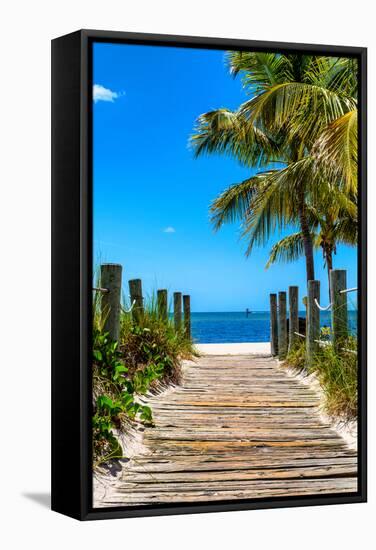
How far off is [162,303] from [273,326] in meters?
0.80

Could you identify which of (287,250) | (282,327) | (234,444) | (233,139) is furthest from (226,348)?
(233,139)

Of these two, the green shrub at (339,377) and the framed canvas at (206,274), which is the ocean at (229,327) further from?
the green shrub at (339,377)

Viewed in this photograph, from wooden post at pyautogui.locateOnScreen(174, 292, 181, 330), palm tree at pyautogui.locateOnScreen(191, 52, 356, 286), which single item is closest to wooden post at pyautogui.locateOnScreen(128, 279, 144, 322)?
wooden post at pyautogui.locateOnScreen(174, 292, 181, 330)

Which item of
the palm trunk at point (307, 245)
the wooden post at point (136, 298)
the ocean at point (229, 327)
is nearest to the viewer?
the wooden post at point (136, 298)

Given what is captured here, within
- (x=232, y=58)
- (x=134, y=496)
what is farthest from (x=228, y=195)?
(x=134, y=496)

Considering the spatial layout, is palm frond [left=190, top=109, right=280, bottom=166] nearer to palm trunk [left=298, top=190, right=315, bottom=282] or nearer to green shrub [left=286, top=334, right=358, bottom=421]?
palm trunk [left=298, top=190, right=315, bottom=282]

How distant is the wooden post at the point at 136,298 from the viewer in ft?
21.4

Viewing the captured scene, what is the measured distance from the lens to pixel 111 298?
6.54 m

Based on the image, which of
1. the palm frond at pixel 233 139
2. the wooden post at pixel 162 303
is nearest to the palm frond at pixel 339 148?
the palm frond at pixel 233 139

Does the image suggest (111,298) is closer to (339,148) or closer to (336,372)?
(336,372)

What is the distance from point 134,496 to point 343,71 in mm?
3233

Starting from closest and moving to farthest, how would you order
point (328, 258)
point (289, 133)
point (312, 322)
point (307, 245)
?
point (307, 245) < point (328, 258) < point (289, 133) < point (312, 322)

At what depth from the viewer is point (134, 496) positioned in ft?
20.5

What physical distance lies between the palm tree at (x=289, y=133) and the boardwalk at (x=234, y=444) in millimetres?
865
